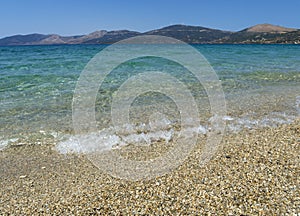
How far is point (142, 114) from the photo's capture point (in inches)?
313

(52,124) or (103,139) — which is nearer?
(103,139)

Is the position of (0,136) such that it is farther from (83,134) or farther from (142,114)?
(142,114)

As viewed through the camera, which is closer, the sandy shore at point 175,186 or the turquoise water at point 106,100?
the sandy shore at point 175,186

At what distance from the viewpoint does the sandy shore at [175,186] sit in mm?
3422

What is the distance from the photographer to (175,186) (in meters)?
3.91

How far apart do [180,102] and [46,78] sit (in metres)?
8.29

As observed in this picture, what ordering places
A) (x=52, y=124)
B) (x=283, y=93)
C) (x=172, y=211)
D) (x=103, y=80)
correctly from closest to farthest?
(x=172, y=211)
(x=52, y=124)
(x=283, y=93)
(x=103, y=80)

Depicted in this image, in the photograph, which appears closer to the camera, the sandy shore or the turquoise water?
the sandy shore

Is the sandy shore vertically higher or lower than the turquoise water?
lower

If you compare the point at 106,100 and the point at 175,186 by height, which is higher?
the point at 106,100

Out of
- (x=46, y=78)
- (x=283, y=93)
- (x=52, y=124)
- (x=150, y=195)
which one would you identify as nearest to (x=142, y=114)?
(x=52, y=124)

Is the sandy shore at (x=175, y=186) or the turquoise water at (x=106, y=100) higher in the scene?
the turquoise water at (x=106, y=100)

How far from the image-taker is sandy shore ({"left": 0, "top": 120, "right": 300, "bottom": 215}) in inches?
135

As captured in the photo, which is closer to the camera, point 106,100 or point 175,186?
point 175,186
